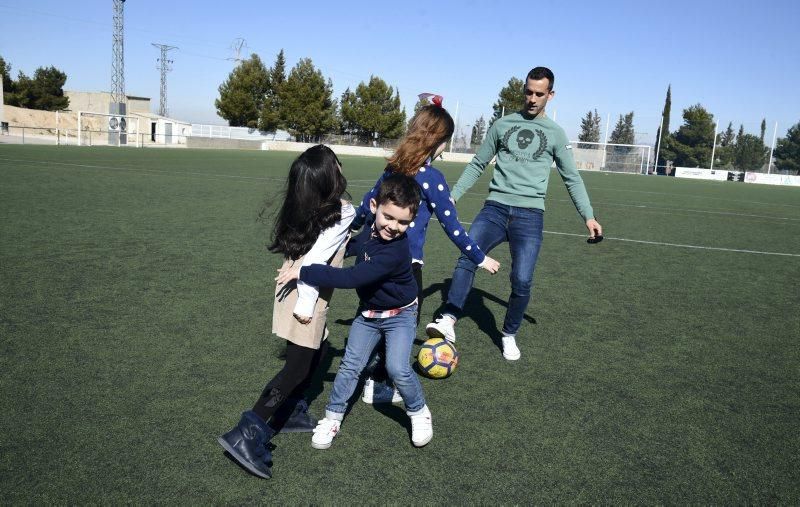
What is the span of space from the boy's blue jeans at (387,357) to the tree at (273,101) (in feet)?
217

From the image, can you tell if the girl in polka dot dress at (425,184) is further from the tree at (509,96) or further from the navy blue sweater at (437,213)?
the tree at (509,96)

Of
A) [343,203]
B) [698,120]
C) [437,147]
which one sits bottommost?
[343,203]

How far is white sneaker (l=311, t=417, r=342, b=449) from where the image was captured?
10.5ft

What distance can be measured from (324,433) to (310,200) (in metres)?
1.15

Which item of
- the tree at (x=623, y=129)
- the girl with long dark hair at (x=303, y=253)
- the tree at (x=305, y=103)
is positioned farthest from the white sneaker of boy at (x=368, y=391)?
the tree at (x=623, y=129)

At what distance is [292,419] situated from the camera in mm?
3436

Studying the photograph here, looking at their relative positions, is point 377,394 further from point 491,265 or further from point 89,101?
point 89,101

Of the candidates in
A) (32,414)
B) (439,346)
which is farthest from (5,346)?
(439,346)

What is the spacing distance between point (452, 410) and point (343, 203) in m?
1.37

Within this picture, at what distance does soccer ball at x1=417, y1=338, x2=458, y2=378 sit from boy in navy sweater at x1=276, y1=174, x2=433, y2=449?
0.85 metres

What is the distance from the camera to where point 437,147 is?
386 centimetres

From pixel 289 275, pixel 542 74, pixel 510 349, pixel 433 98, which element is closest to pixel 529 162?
pixel 542 74

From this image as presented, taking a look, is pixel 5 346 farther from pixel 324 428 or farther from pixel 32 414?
pixel 324 428

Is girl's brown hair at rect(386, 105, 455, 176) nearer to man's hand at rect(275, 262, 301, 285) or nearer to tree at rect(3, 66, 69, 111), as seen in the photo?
man's hand at rect(275, 262, 301, 285)
